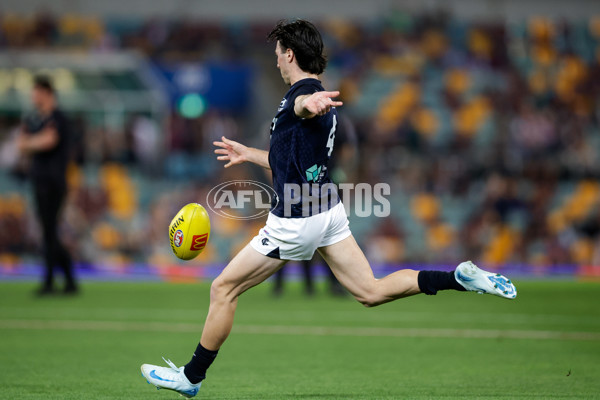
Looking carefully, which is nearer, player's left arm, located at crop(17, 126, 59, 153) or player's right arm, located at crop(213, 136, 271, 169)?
player's right arm, located at crop(213, 136, 271, 169)

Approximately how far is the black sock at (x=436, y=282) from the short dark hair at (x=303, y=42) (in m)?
1.52

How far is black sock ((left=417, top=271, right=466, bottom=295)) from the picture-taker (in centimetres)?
563

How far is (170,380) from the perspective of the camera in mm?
5551

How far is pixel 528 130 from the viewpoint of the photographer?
72.9ft

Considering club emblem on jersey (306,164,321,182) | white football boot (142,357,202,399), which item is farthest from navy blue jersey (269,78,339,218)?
white football boot (142,357,202,399)

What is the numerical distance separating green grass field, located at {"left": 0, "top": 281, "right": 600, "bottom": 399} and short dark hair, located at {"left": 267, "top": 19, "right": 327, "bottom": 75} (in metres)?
2.18

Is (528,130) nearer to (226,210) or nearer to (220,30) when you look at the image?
(226,210)

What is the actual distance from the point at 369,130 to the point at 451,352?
Result: 47.3ft

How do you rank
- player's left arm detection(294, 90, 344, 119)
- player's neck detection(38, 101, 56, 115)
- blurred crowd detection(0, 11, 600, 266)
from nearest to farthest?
player's left arm detection(294, 90, 344, 119) < player's neck detection(38, 101, 56, 115) < blurred crowd detection(0, 11, 600, 266)

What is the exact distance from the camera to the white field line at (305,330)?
29.1ft

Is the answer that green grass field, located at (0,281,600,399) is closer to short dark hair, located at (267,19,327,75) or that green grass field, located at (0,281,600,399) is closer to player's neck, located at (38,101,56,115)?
short dark hair, located at (267,19,327,75)

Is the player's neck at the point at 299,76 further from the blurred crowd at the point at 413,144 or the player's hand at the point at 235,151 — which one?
the blurred crowd at the point at 413,144

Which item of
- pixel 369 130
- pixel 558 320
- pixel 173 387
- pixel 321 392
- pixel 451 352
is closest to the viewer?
pixel 173 387

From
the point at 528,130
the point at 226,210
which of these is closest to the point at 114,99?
the point at 226,210
